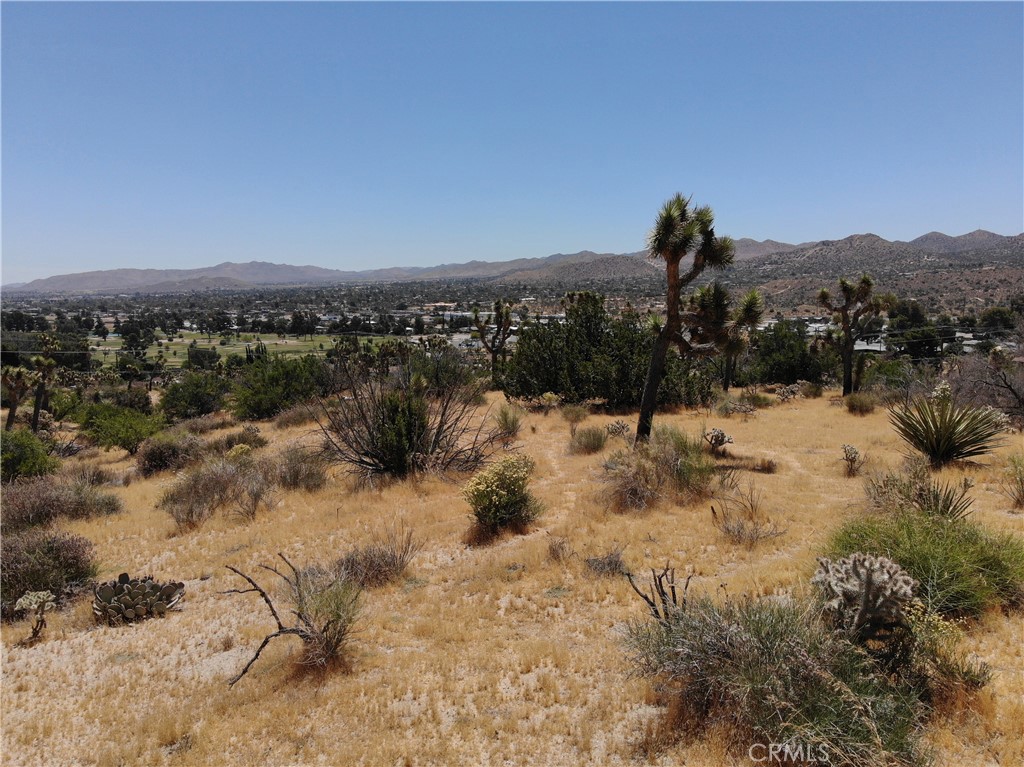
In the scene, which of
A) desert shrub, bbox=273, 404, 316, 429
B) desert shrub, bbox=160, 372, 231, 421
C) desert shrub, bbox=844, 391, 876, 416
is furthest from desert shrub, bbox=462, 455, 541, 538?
desert shrub, bbox=160, 372, 231, 421

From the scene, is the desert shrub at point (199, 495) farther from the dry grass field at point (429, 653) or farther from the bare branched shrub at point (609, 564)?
the bare branched shrub at point (609, 564)

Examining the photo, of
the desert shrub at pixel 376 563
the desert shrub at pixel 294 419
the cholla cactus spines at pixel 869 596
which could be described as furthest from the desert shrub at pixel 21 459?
the cholla cactus spines at pixel 869 596

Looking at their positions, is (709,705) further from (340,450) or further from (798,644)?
(340,450)

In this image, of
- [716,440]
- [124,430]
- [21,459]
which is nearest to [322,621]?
[716,440]

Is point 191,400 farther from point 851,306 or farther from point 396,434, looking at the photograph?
point 851,306

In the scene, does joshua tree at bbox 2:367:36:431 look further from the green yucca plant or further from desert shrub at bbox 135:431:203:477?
the green yucca plant
